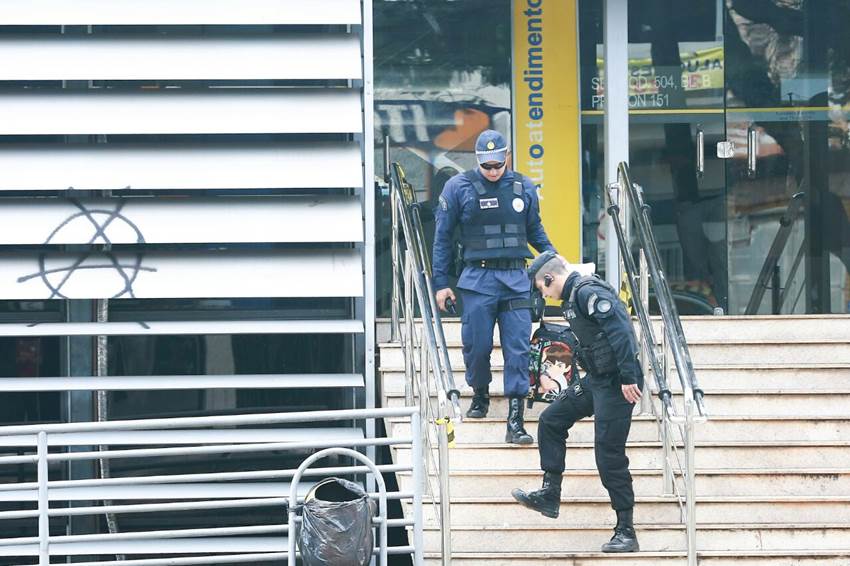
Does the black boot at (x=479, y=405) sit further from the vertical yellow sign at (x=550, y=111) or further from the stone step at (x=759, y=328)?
the vertical yellow sign at (x=550, y=111)

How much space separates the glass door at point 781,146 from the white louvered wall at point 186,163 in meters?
4.24

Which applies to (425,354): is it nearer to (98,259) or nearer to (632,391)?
(632,391)

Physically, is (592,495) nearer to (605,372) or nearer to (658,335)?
(605,372)

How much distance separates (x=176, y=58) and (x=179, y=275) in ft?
4.06

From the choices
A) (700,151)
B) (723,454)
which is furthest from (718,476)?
(700,151)

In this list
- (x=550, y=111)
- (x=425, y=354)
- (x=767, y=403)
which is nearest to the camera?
(x=425, y=354)

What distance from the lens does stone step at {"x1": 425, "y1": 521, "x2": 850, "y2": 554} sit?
7918 millimetres

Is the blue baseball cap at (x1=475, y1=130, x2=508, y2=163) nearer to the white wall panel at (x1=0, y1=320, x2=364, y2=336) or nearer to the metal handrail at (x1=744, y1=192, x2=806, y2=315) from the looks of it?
the white wall panel at (x1=0, y1=320, x2=364, y2=336)

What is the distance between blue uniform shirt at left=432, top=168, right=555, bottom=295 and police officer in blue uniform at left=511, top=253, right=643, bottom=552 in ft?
2.25

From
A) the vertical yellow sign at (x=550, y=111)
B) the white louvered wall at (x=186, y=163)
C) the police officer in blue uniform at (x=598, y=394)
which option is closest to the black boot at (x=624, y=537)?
the police officer in blue uniform at (x=598, y=394)

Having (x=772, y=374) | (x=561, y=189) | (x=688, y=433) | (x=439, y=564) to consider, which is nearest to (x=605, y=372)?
(x=688, y=433)

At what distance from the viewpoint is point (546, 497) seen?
7.80 meters

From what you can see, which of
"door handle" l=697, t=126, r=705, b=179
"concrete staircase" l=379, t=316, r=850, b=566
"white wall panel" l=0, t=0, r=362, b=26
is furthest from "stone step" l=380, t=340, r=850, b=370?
"door handle" l=697, t=126, r=705, b=179

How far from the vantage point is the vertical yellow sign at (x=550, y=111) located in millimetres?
11398
